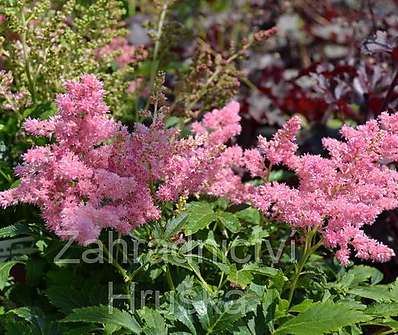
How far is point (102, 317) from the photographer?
152 centimetres

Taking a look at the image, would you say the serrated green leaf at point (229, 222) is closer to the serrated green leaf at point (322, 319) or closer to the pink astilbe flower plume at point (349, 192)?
the pink astilbe flower plume at point (349, 192)

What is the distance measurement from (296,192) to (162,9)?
1178 mm

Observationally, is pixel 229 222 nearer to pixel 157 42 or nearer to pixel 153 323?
pixel 153 323

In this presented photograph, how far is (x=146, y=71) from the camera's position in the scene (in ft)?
9.00

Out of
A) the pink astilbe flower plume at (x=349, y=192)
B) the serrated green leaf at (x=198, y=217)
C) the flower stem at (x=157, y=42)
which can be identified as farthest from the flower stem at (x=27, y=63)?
the pink astilbe flower plume at (x=349, y=192)

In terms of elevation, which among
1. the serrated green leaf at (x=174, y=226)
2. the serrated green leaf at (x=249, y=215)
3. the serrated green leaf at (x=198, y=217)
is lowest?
the serrated green leaf at (x=249, y=215)

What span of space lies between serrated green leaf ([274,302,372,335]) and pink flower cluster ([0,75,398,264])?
0.12 m

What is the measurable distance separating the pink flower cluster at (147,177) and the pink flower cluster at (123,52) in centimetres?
83

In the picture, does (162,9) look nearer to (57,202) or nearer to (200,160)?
(200,160)

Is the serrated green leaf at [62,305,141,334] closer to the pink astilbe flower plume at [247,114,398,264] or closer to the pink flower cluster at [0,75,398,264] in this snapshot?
the pink flower cluster at [0,75,398,264]

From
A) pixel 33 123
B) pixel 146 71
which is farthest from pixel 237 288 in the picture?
pixel 146 71

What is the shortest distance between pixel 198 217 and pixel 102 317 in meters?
0.38

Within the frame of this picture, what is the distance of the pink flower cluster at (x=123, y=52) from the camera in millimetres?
2482

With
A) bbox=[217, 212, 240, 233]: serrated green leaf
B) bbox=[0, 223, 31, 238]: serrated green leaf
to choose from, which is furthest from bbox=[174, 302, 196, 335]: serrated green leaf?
bbox=[0, 223, 31, 238]: serrated green leaf
